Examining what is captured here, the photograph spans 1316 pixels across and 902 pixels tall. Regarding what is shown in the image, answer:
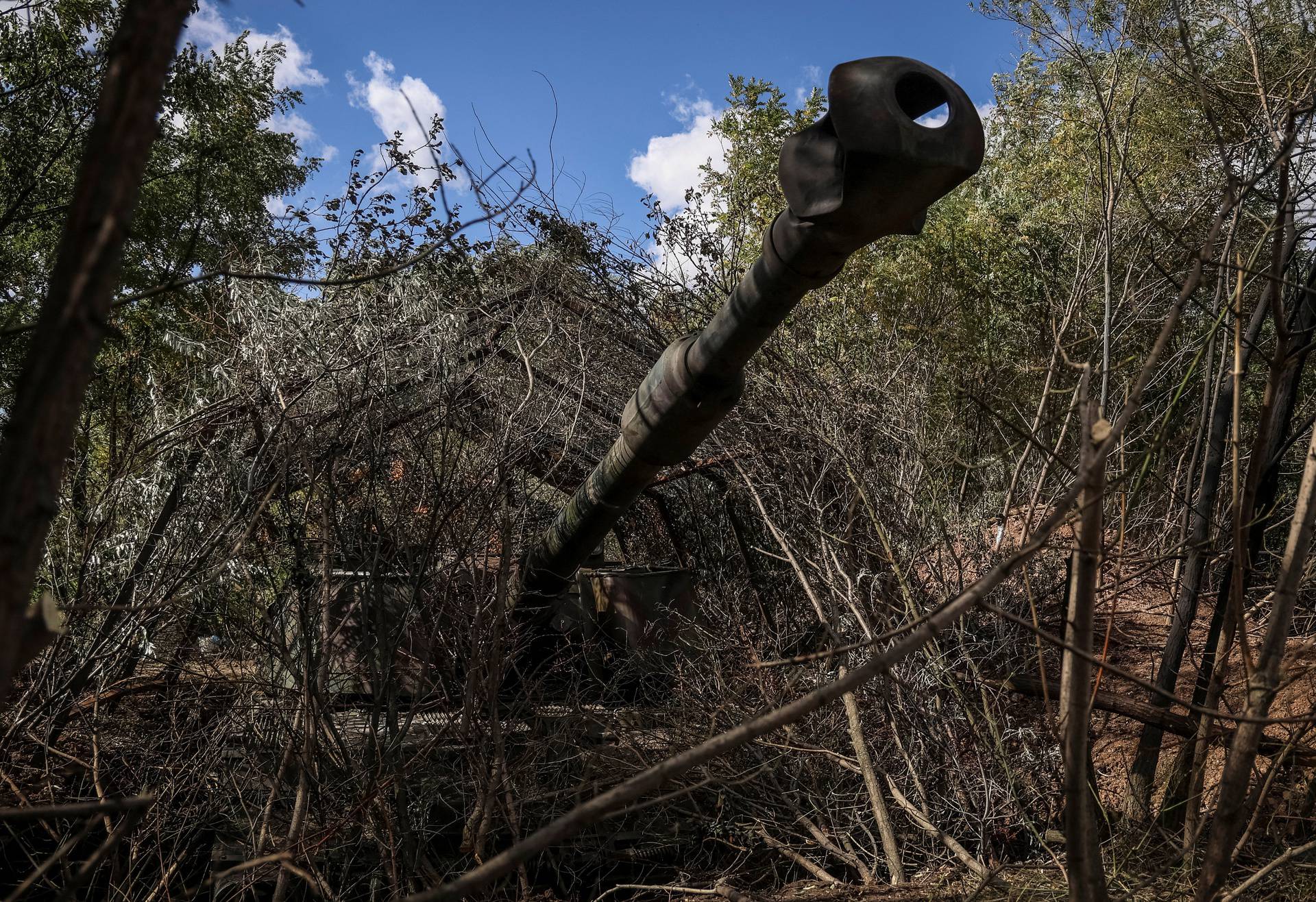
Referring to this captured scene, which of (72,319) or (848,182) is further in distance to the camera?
(848,182)

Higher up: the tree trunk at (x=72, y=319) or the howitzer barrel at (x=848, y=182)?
the howitzer barrel at (x=848, y=182)

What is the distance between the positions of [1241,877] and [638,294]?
19.7 ft

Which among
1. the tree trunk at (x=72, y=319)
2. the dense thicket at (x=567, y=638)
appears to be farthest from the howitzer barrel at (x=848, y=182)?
the tree trunk at (x=72, y=319)

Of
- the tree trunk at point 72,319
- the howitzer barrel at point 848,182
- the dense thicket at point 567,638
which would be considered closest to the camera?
the tree trunk at point 72,319

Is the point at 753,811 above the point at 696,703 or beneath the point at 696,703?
beneath

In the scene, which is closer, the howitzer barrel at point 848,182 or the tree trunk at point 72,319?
the tree trunk at point 72,319

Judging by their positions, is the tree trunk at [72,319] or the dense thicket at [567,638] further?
the dense thicket at [567,638]

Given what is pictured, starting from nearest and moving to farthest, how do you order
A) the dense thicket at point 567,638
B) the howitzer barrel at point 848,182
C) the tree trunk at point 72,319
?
the tree trunk at point 72,319 < the howitzer barrel at point 848,182 < the dense thicket at point 567,638

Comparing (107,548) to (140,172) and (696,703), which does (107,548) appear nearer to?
(696,703)

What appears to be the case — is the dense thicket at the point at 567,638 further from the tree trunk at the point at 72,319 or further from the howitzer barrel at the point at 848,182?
the tree trunk at the point at 72,319

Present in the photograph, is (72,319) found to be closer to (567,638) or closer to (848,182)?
(848,182)

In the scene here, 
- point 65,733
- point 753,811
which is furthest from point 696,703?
point 65,733

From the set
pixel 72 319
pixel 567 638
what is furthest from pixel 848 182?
pixel 567 638

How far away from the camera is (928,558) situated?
610 centimetres
